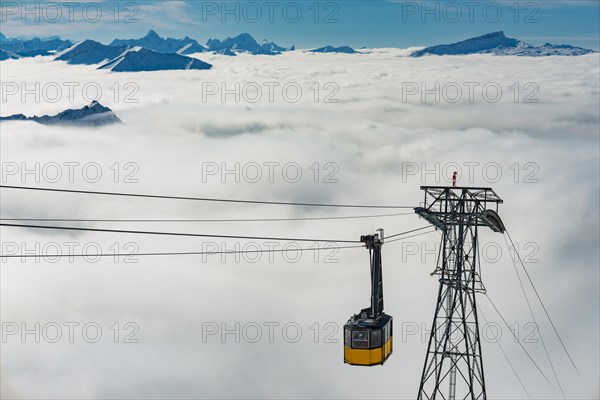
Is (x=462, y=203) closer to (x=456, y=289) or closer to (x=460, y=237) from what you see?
(x=460, y=237)

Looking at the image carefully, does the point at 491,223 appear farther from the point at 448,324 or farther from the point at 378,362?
the point at 378,362

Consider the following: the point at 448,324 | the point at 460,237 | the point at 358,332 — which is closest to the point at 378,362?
the point at 358,332

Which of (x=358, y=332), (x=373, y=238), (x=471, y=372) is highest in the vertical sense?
(x=373, y=238)

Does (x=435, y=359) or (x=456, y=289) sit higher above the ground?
(x=456, y=289)

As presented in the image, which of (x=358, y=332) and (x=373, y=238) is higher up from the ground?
(x=373, y=238)

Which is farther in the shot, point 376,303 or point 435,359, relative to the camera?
point 435,359

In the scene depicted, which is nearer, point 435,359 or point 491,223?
point 491,223

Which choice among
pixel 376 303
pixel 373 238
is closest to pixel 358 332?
pixel 376 303

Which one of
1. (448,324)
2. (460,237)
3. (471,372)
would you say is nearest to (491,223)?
(460,237)
